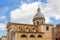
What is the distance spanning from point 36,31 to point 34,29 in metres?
1.24

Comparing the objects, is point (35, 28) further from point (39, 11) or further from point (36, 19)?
point (39, 11)

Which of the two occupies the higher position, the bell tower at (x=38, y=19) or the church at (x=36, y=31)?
the bell tower at (x=38, y=19)

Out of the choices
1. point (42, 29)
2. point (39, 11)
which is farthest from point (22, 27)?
point (39, 11)

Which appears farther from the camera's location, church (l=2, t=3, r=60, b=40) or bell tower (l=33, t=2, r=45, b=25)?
bell tower (l=33, t=2, r=45, b=25)

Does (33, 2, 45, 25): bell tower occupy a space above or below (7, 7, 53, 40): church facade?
above

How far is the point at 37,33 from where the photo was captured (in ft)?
176

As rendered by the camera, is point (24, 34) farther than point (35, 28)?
No

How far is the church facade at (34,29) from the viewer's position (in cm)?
5144

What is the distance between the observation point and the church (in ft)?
169

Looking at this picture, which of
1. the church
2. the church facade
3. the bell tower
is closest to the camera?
the church facade

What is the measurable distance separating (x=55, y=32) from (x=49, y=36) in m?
3.20

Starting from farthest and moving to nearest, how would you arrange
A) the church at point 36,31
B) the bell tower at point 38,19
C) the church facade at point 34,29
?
1. the bell tower at point 38,19
2. the church at point 36,31
3. the church facade at point 34,29

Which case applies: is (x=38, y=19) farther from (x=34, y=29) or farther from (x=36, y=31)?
(x=36, y=31)

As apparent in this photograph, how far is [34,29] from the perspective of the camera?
5888 cm
